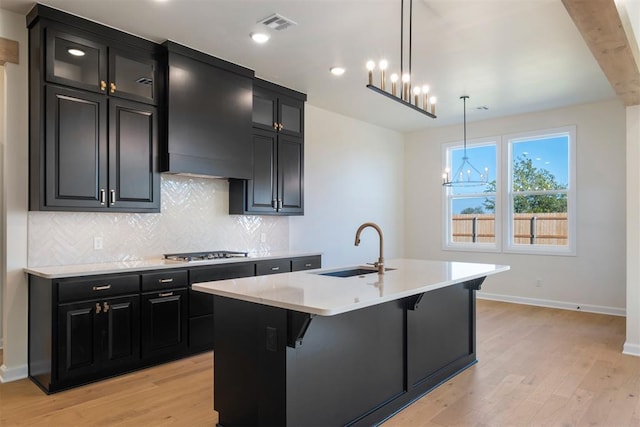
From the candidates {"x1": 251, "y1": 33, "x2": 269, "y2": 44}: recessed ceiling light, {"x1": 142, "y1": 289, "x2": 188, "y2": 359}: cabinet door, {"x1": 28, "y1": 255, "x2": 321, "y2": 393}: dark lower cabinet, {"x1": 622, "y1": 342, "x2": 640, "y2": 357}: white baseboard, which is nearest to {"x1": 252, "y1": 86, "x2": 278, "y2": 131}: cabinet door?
{"x1": 251, "y1": 33, "x2": 269, "y2": 44}: recessed ceiling light

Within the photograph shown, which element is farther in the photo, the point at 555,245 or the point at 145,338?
the point at 555,245

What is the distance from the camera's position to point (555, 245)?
238 inches

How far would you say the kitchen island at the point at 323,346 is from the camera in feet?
6.74

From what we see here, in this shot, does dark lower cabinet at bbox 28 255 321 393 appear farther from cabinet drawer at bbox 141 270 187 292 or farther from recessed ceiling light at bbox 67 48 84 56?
recessed ceiling light at bbox 67 48 84 56

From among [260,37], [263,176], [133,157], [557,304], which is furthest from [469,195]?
[133,157]

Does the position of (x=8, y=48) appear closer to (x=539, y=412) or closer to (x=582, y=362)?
(x=539, y=412)

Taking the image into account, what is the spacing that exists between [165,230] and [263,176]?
123cm

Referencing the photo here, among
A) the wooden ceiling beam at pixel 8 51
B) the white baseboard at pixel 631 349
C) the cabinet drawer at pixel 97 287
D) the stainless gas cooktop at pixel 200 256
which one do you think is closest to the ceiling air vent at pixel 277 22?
the wooden ceiling beam at pixel 8 51

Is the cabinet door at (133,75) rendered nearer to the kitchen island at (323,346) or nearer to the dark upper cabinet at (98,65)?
the dark upper cabinet at (98,65)

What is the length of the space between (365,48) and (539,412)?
3.14 m

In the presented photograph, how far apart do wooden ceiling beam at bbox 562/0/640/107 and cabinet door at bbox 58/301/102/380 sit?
3638 millimetres

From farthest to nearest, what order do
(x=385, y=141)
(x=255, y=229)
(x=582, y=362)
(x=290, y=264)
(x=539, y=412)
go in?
(x=385, y=141)
(x=255, y=229)
(x=290, y=264)
(x=582, y=362)
(x=539, y=412)

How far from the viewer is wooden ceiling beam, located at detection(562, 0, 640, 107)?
2.29 meters

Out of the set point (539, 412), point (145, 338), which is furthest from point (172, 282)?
point (539, 412)
